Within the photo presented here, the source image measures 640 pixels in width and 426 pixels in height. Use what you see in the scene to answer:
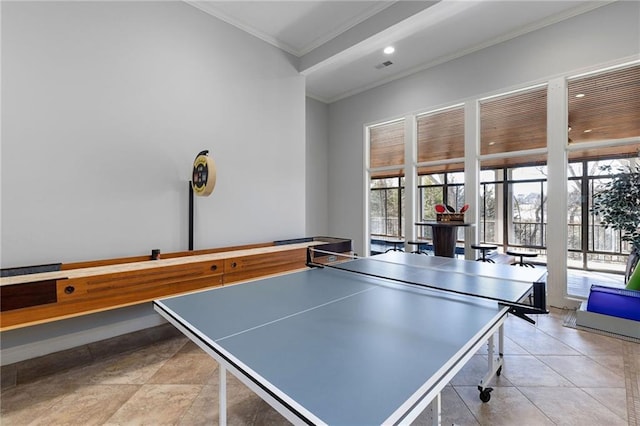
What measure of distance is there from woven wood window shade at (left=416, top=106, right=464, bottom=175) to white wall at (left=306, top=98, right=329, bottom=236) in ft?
7.26

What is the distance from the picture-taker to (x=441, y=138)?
515 centimetres

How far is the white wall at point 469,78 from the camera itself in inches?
136

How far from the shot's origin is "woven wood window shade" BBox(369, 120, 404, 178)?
18.6 feet

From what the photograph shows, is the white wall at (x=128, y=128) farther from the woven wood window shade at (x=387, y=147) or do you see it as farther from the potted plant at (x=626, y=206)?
the potted plant at (x=626, y=206)

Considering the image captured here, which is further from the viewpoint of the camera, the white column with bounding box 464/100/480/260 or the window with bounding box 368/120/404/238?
the window with bounding box 368/120/404/238

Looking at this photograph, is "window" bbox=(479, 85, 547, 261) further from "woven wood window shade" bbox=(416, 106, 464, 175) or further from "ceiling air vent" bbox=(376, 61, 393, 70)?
"ceiling air vent" bbox=(376, 61, 393, 70)

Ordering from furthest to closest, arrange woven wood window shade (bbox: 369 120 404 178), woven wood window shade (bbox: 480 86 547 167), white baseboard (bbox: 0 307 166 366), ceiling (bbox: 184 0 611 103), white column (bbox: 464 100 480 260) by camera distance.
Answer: woven wood window shade (bbox: 369 120 404 178)
white column (bbox: 464 100 480 260)
woven wood window shade (bbox: 480 86 547 167)
ceiling (bbox: 184 0 611 103)
white baseboard (bbox: 0 307 166 366)

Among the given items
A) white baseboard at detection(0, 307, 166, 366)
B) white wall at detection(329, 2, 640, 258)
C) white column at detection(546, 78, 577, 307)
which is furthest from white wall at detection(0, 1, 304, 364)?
white column at detection(546, 78, 577, 307)

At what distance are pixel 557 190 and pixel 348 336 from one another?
4152mm

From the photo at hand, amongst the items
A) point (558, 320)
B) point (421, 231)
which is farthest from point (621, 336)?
point (421, 231)

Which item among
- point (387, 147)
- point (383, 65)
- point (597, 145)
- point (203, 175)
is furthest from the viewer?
point (387, 147)

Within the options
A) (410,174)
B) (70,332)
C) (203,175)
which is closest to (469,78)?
(410,174)

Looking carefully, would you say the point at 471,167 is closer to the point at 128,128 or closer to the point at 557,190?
the point at 557,190

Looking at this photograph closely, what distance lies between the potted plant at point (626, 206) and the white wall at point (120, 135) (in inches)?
168
